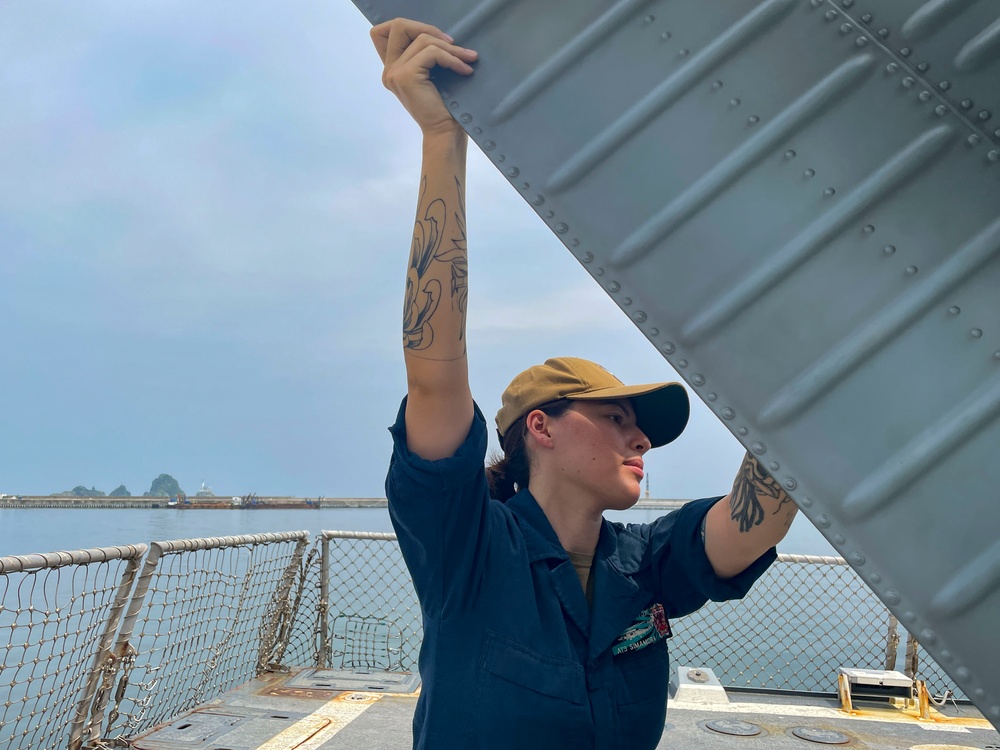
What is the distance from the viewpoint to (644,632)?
2086 mm

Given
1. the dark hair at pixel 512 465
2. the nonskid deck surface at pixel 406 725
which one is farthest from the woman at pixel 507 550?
the nonskid deck surface at pixel 406 725

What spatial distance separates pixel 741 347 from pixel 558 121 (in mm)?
652

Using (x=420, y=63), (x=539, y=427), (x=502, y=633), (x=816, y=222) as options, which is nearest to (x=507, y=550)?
(x=502, y=633)

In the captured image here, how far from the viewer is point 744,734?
14.5 feet

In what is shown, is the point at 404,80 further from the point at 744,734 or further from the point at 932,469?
the point at 744,734

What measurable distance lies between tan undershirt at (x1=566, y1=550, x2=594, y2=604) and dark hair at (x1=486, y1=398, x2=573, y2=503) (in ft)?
1.10

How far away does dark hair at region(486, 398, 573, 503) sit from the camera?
2.50 m

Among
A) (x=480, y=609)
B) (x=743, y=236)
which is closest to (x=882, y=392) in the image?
(x=743, y=236)

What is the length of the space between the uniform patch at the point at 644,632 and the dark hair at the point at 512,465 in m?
0.58

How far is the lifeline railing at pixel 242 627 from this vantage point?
3.62 meters

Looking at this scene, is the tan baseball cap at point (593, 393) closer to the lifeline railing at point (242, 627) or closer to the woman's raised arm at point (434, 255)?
the woman's raised arm at point (434, 255)

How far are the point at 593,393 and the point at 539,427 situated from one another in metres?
0.21

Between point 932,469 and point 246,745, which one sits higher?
point 932,469

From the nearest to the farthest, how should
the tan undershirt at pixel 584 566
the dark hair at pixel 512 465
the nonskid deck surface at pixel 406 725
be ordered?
the tan undershirt at pixel 584 566, the dark hair at pixel 512 465, the nonskid deck surface at pixel 406 725
